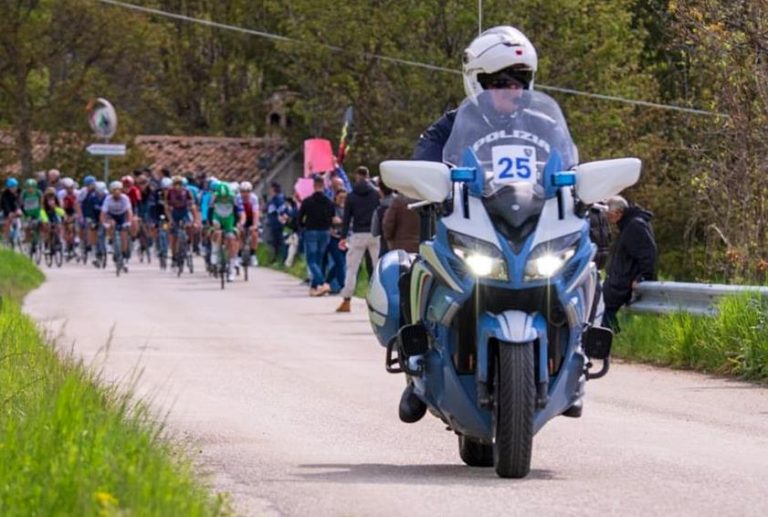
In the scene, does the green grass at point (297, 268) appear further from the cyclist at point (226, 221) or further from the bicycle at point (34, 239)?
the bicycle at point (34, 239)

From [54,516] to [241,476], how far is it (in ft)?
9.12

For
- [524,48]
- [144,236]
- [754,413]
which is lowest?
[144,236]

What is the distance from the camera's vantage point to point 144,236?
151ft

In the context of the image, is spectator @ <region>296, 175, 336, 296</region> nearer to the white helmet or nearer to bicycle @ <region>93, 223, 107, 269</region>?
bicycle @ <region>93, 223, 107, 269</region>

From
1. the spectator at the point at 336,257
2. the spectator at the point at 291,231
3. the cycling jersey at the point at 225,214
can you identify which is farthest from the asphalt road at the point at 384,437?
the spectator at the point at 291,231

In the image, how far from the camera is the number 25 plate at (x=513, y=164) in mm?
8883

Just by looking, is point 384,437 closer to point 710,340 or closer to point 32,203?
point 710,340

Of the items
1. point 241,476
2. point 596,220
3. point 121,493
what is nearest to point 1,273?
point 596,220

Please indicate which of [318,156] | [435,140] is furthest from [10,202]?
[435,140]

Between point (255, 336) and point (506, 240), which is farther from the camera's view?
point (255, 336)

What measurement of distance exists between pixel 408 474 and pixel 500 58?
5.82ft

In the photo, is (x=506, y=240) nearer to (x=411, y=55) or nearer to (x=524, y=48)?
(x=524, y=48)

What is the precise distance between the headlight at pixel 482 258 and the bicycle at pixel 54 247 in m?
34.9

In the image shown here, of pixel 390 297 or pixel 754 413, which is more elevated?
pixel 390 297
